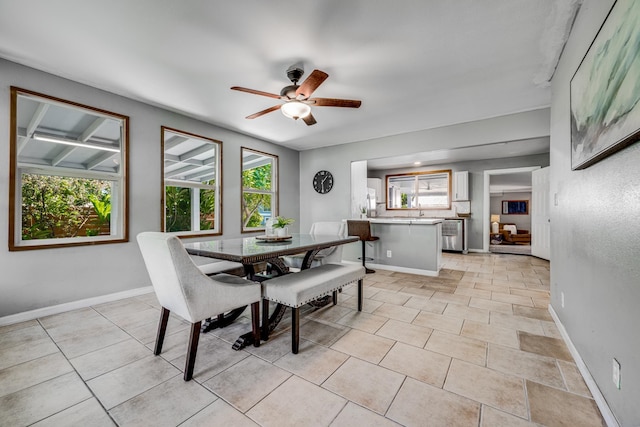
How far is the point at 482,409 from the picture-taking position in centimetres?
137

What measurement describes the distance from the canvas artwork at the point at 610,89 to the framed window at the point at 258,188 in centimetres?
436

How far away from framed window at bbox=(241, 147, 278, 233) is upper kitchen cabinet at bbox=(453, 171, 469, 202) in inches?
179

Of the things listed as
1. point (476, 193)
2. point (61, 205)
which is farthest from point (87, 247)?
point (476, 193)

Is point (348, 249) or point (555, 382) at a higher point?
point (348, 249)

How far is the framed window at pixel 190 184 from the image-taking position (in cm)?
374

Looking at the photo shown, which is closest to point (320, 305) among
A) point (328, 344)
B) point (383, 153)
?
point (328, 344)

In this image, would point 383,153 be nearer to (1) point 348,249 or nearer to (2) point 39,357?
(1) point 348,249

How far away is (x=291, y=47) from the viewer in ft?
7.37

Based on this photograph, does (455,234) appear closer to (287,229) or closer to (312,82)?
(287,229)

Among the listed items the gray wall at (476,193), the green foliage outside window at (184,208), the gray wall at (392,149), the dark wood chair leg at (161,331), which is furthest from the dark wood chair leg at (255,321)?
the gray wall at (476,193)

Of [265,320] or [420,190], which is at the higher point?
[420,190]

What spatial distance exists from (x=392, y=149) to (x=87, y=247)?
461 centimetres

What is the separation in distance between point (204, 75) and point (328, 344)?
9.33 feet

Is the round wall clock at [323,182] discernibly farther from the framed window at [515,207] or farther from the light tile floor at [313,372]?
the framed window at [515,207]
